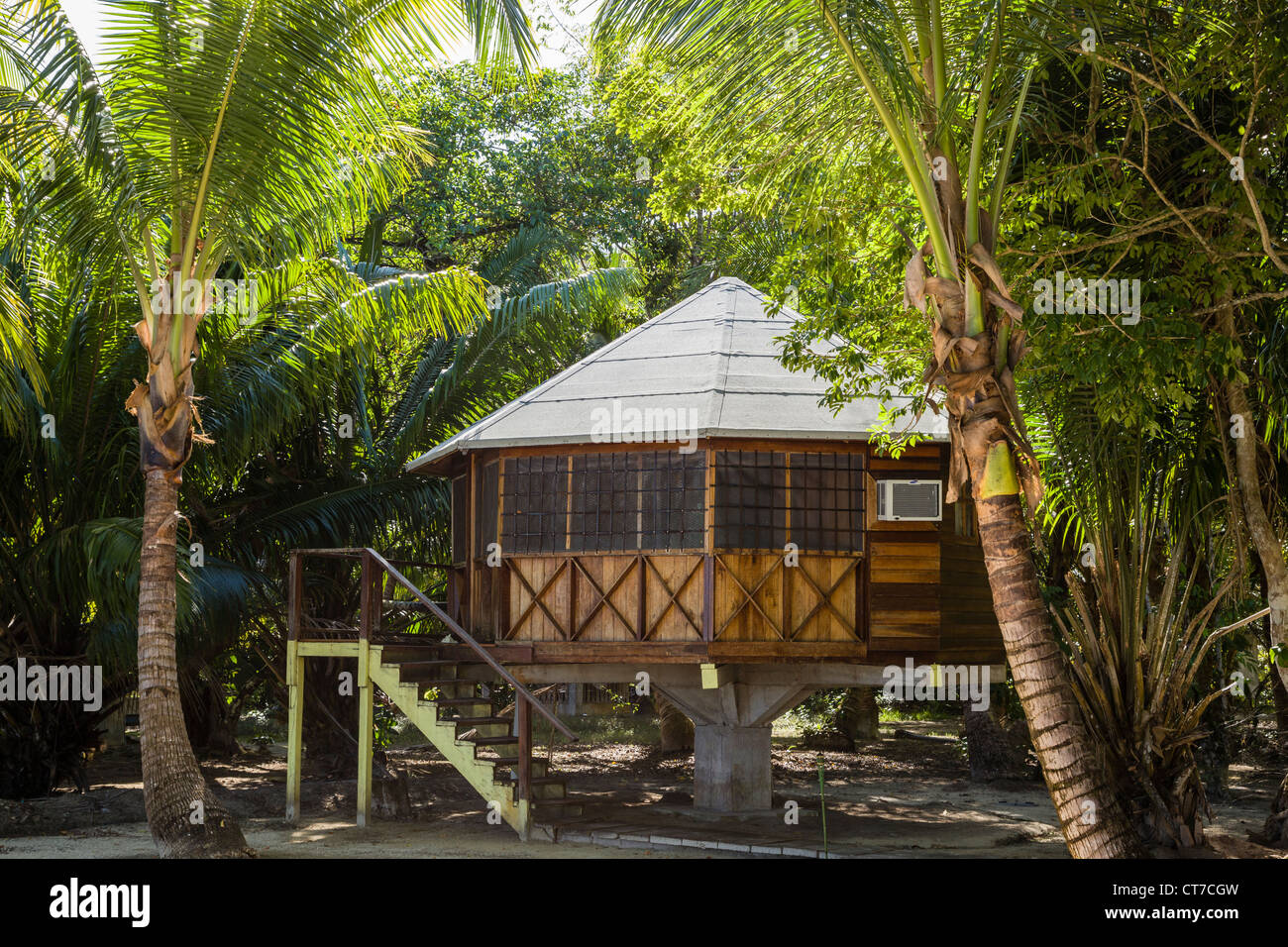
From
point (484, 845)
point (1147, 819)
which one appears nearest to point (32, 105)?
point (484, 845)

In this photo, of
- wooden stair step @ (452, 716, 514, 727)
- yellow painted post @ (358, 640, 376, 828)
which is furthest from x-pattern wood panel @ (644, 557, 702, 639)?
yellow painted post @ (358, 640, 376, 828)

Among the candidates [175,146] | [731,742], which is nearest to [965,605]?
[731,742]

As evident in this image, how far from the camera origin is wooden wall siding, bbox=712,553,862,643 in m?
13.0

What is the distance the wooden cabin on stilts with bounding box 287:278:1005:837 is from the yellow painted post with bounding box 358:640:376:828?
0.09 ft

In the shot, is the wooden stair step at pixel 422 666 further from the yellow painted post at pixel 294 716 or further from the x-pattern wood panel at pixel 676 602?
the x-pattern wood panel at pixel 676 602

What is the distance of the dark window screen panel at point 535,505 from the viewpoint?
45.4 ft

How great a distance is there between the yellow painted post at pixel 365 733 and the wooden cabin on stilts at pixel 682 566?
26 mm

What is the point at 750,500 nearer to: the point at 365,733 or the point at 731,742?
the point at 731,742

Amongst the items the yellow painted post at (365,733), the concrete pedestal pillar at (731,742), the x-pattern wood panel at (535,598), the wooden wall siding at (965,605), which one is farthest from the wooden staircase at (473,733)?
the wooden wall siding at (965,605)

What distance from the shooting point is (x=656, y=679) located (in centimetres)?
1412

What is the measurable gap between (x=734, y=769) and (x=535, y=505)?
158 inches

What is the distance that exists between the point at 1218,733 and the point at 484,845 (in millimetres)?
9517

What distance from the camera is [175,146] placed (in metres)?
10.5

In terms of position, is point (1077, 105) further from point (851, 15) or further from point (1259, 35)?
point (851, 15)
